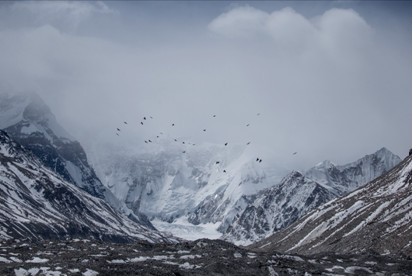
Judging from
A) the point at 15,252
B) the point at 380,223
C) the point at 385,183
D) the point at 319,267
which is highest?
the point at 385,183

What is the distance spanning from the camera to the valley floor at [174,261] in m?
72.3

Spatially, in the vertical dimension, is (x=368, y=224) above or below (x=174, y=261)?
above

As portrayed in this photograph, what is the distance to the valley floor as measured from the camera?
72.3 meters

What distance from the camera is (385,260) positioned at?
8994 centimetres

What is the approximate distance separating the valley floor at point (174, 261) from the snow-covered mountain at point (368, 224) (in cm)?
2745

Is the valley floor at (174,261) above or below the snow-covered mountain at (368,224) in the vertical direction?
below

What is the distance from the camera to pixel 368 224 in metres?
151

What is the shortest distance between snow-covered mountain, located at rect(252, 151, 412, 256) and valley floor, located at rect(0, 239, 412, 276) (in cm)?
2745

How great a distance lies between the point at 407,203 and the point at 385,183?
152ft

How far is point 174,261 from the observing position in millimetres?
82500

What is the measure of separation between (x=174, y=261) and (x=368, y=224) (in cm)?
8431

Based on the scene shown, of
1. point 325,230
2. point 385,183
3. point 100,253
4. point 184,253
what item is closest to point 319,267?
point 184,253

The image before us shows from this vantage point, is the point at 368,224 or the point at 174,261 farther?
the point at 368,224

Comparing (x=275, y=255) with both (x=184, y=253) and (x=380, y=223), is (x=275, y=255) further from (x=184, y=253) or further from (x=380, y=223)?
(x=380, y=223)
